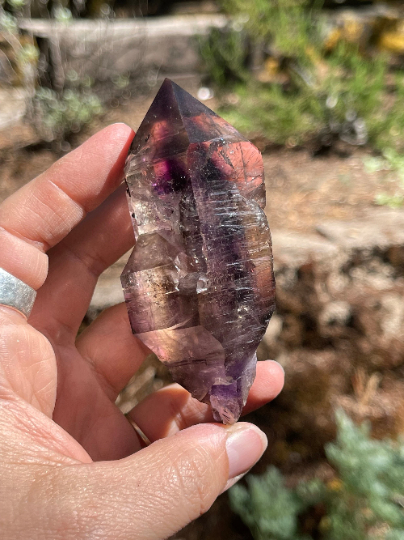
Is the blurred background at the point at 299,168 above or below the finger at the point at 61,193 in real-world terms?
below

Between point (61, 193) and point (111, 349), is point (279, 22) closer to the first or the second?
point (61, 193)

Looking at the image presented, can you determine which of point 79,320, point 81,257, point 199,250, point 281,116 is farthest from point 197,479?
point 281,116

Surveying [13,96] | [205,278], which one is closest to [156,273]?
[205,278]

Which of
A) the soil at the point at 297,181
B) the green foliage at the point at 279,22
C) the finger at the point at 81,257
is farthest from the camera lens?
the green foliage at the point at 279,22

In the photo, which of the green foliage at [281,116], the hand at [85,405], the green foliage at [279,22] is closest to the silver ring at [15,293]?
the hand at [85,405]

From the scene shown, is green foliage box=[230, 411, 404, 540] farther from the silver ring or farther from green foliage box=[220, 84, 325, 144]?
green foliage box=[220, 84, 325, 144]

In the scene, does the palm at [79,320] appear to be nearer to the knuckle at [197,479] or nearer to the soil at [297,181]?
the knuckle at [197,479]

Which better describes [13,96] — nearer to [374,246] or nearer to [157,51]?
[157,51]
